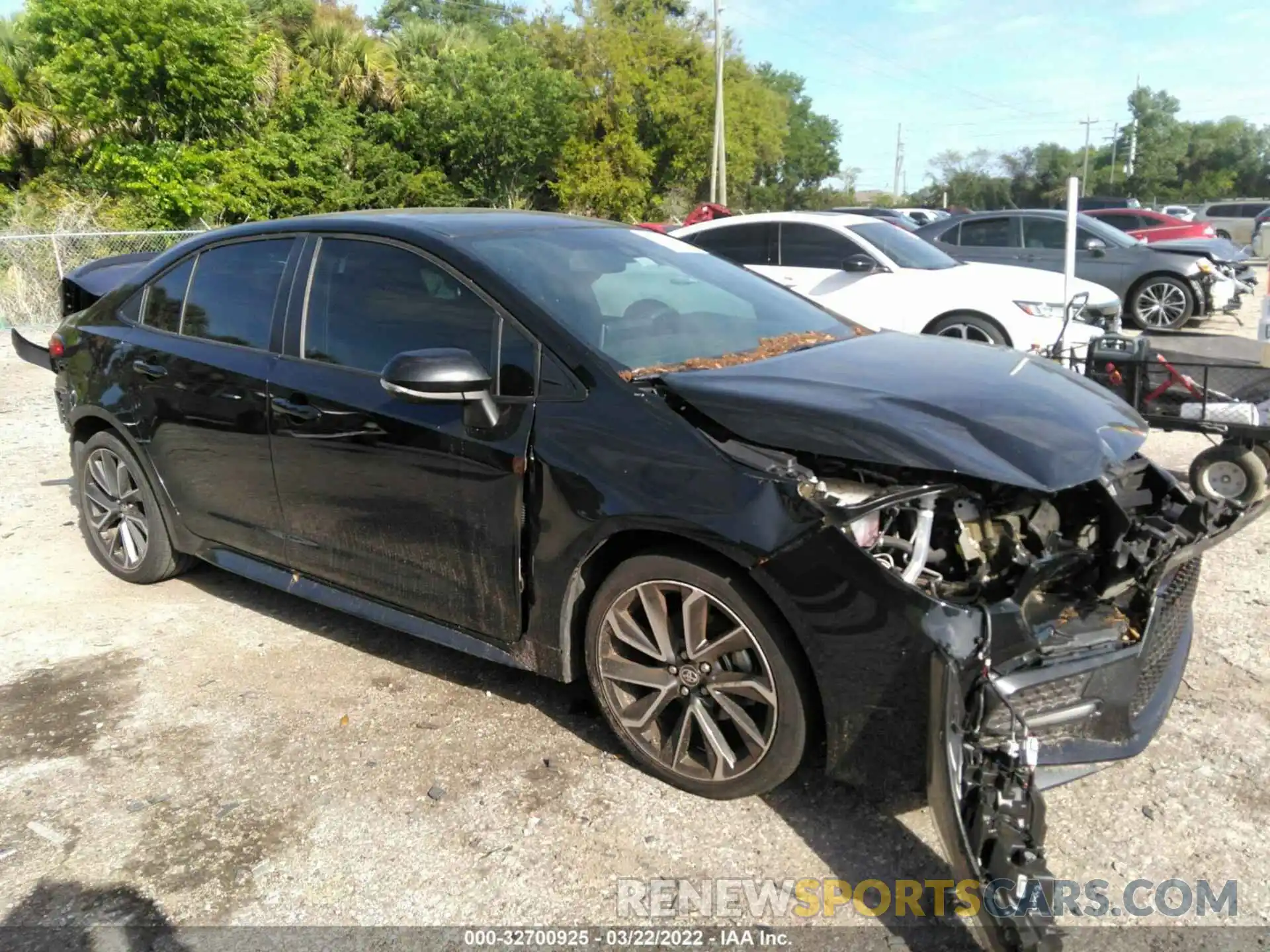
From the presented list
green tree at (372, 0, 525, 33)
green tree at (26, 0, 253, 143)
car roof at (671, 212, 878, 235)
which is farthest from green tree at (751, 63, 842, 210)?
car roof at (671, 212, 878, 235)

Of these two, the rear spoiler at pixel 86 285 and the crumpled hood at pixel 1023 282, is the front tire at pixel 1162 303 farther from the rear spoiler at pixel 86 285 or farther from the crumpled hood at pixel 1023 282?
the rear spoiler at pixel 86 285

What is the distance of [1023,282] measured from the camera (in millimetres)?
9102

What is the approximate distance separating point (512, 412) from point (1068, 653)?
1.79 m

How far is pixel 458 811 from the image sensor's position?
317 cm

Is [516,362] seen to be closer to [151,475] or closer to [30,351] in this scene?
[151,475]

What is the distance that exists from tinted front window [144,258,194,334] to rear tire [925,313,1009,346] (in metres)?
6.29

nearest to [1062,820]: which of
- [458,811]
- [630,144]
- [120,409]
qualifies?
[458,811]

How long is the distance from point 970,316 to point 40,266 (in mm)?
13695

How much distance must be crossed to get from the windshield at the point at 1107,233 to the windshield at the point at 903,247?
4.97m

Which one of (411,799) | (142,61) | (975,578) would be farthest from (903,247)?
A: (142,61)

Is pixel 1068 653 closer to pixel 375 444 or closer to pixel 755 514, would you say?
pixel 755 514

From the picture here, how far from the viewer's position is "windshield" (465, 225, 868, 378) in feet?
11.3

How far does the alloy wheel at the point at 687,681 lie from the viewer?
2.96 metres

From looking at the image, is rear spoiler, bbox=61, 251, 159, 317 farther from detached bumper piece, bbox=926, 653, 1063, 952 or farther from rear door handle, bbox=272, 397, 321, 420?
detached bumper piece, bbox=926, 653, 1063, 952
